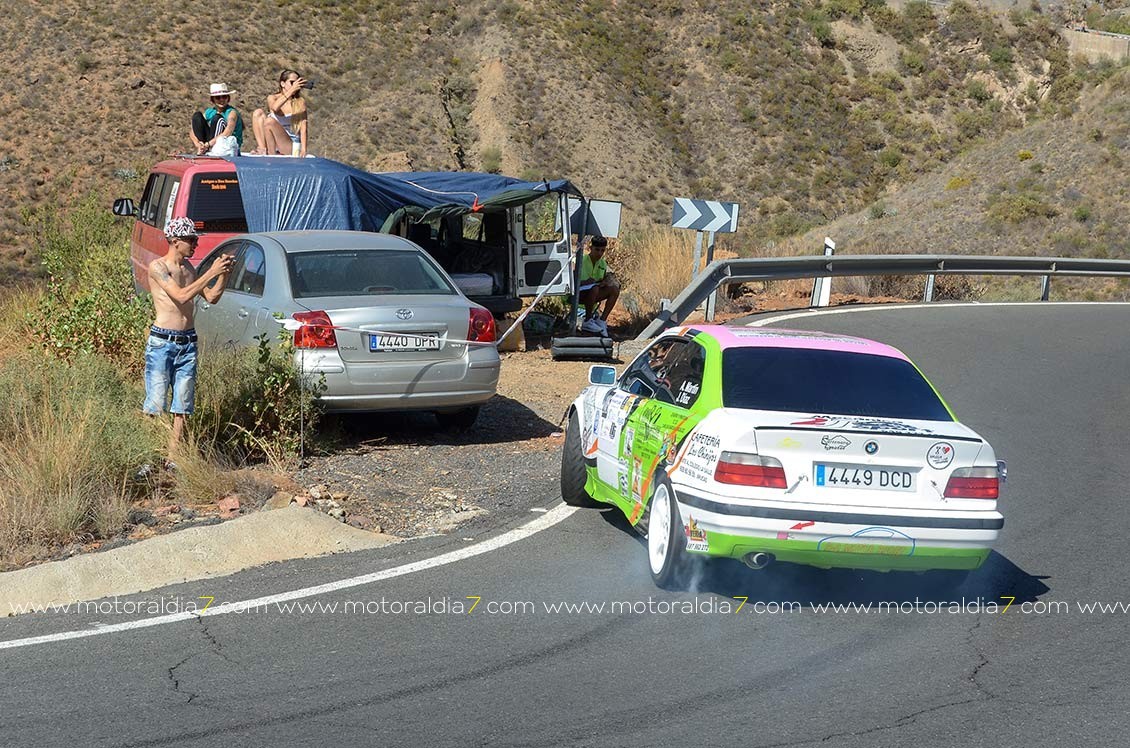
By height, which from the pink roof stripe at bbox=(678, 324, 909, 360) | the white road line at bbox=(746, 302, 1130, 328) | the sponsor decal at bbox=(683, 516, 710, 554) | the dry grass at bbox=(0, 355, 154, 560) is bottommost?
the white road line at bbox=(746, 302, 1130, 328)

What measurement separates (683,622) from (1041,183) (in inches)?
1444

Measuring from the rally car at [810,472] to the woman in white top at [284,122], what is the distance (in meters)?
11.1

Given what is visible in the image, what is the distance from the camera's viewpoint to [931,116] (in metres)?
64.4

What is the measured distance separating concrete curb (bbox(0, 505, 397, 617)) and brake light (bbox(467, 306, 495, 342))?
2.99 metres

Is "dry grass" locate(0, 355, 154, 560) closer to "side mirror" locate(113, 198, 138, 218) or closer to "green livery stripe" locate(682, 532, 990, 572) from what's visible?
"green livery stripe" locate(682, 532, 990, 572)

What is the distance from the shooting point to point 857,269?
2108cm

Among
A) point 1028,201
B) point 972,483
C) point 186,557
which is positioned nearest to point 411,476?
point 186,557

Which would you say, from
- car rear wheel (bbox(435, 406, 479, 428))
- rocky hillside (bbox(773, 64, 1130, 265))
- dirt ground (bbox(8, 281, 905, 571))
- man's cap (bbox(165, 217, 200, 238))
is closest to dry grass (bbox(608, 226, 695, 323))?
dirt ground (bbox(8, 281, 905, 571))

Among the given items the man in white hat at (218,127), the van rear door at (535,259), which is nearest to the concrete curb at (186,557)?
the van rear door at (535,259)

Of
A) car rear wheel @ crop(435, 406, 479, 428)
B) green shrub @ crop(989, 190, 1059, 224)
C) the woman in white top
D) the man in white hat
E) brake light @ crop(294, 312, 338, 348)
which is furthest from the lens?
green shrub @ crop(989, 190, 1059, 224)

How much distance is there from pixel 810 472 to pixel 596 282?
37.5 ft

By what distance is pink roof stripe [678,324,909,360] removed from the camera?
744 centimetres

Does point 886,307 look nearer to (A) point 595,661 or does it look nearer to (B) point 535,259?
(B) point 535,259

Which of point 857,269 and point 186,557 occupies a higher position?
point 186,557
